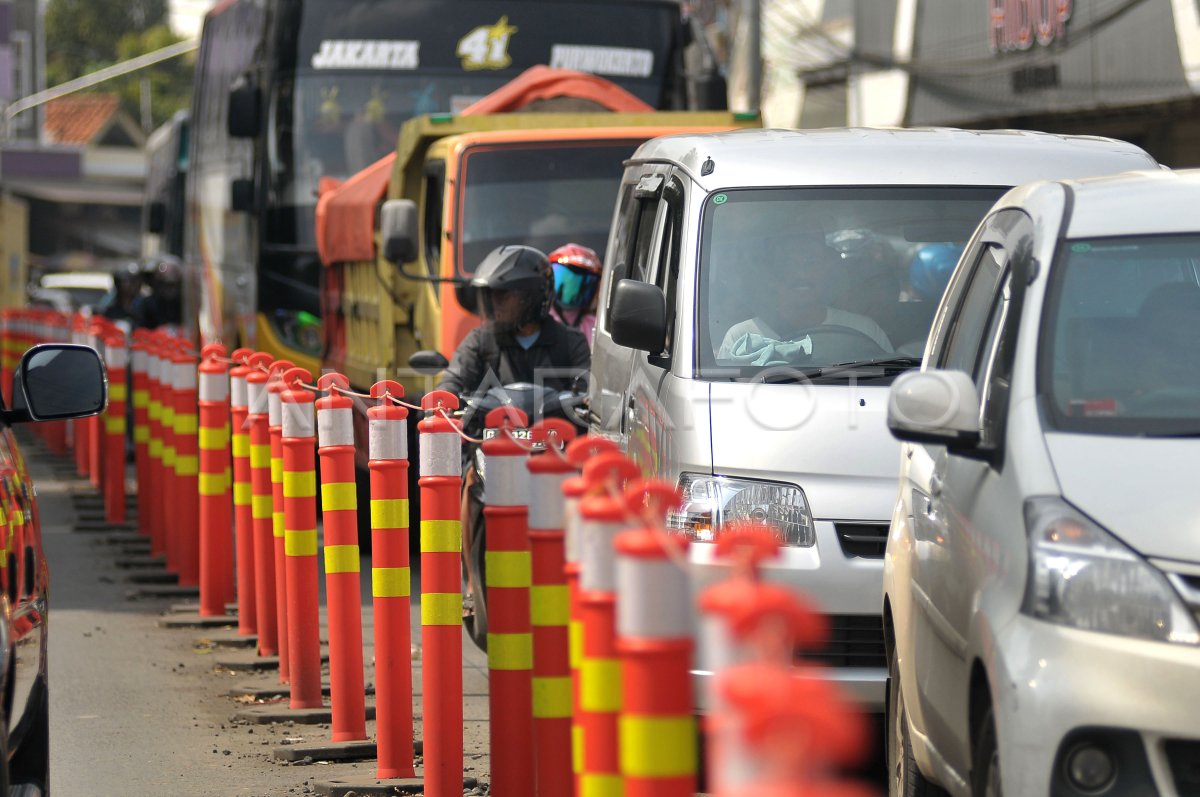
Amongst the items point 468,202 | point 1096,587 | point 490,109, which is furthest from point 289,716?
point 490,109

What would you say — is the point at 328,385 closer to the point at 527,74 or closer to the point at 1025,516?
the point at 1025,516

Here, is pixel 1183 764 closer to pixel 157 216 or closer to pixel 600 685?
pixel 600 685

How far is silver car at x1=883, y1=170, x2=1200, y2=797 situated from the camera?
397cm

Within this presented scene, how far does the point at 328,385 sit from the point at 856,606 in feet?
6.53

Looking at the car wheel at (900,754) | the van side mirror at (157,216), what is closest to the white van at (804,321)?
the car wheel at (900,754)

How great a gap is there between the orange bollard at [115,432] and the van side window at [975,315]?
974 cm

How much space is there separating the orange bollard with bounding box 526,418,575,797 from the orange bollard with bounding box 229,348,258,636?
4.07 metres

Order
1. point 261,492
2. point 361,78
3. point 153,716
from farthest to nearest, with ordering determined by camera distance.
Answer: point 361,78
point 261,492
point 153,716

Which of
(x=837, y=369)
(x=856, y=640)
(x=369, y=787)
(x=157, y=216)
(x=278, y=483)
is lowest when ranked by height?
(x=369, y=787)

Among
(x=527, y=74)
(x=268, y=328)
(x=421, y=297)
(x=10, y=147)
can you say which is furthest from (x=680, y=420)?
(x=10, y=147)

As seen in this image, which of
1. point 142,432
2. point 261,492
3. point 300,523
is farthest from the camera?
point 142,432

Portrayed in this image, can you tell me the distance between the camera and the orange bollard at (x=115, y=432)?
14797 mm

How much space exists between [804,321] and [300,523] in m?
1.96

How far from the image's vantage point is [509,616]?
213 inches
